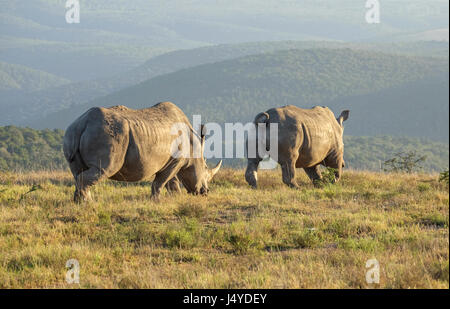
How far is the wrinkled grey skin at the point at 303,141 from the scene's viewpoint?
501 inches

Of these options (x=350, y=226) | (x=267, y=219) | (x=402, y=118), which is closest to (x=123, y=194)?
(x=267, y=219)

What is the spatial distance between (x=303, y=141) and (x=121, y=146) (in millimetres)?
4612

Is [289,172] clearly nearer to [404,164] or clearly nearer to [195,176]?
[195,176]

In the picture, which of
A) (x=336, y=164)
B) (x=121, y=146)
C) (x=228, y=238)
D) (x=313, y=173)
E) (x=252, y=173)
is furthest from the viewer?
(x=313, y=173)

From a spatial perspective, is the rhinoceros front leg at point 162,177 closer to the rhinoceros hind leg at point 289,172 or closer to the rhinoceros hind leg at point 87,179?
the rhinoceros hind leg at point 87,179

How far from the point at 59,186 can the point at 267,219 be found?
18.5 ft

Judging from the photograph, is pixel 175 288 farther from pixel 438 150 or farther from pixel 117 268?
pixel 438 150

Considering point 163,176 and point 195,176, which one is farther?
point 195,176

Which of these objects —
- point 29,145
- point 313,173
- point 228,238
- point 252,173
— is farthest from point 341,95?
point 228,238

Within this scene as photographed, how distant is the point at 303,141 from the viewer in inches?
515

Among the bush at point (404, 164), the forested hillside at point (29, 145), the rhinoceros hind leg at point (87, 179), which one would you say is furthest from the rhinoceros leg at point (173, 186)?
the forested hillside at point (29, 145)

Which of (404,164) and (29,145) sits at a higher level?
(404,164)

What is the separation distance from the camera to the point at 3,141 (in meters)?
38.7

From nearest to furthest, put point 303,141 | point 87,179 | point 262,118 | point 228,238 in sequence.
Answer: point 228,238
point 87,179
point 262,118
point 303,141
